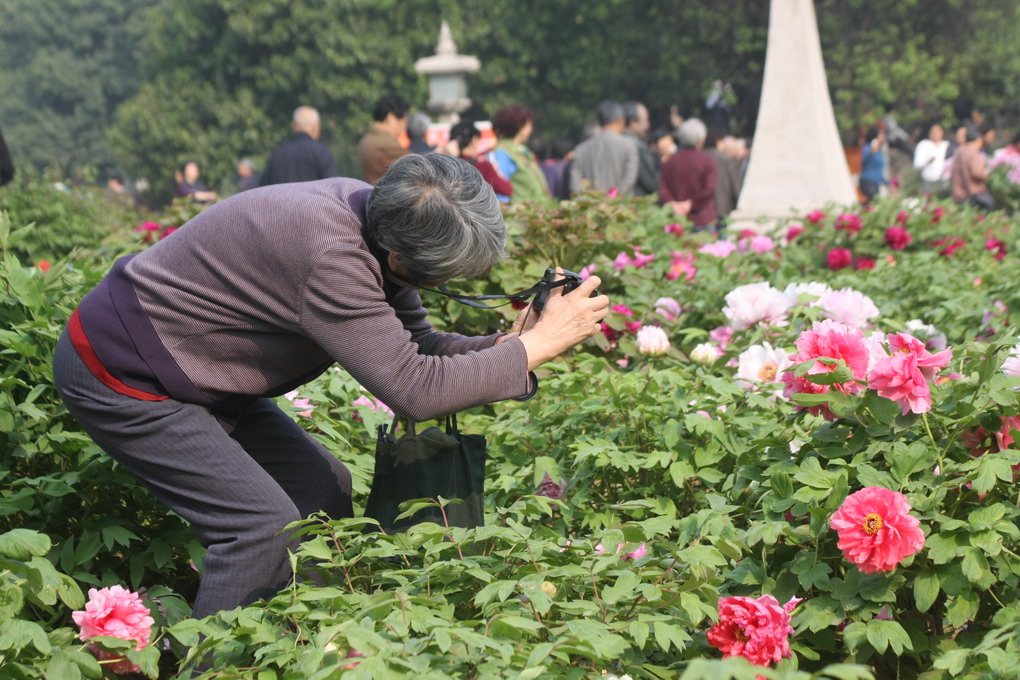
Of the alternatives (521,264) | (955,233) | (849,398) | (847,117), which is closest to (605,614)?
(849,398)

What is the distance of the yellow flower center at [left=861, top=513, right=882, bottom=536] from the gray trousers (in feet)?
3.70

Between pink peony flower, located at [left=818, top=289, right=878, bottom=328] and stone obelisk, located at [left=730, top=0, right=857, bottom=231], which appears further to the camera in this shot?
stone obelisk, located at [left=730, top=0, right=857, bottom=231]

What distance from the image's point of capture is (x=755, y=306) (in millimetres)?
3822

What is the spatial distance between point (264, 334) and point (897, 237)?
15.6 ft

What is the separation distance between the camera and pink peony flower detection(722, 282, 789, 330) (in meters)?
3.82

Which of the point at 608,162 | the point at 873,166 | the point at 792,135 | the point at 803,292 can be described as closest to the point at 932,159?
the point at 873,166

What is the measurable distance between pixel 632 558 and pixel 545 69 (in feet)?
100

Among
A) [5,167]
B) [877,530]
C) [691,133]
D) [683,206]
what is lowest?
[683,206]

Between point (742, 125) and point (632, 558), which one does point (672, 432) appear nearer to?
point (632, 558)

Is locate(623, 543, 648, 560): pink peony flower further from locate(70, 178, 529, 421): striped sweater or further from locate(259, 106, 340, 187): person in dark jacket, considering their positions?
locate(259, 106, 340, 187): person in dark jacket

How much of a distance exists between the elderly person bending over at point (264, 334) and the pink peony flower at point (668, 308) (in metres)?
1.76

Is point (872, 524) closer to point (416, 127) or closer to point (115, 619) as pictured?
point (115, 619)

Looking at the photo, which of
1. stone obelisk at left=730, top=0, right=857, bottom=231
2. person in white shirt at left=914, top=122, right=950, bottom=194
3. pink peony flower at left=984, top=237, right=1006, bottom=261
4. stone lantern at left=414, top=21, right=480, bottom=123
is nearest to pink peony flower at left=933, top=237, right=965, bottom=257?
pink peony flower at left=984, top=237, right=1006, bottom=261

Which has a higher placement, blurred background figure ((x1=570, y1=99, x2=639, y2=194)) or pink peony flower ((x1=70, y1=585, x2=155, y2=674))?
pink peony flower ((x1=70, y1=585, x2=155, y2=674))
